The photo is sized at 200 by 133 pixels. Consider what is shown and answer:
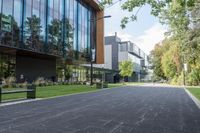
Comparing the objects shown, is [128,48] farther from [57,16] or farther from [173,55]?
[57,16]

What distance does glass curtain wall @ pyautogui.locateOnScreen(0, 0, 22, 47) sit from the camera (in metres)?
29.9

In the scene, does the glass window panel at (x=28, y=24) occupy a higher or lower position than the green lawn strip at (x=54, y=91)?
higher

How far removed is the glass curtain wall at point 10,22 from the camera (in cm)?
2988

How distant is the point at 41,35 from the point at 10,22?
6247 millimetres

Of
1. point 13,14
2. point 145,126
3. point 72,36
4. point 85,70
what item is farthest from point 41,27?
point 145,126

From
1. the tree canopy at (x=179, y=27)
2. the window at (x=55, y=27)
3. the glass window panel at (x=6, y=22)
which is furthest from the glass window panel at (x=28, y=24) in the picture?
the tree canopy at (x=179, y=27)

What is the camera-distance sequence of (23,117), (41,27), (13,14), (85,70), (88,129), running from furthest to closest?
(85,70), (41,27), (13,14), (23,117), (88,129)

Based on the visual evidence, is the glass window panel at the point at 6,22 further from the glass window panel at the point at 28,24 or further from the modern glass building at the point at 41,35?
the glass window panel at the point at 28,24

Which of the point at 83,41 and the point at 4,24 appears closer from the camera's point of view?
the point at 4,24

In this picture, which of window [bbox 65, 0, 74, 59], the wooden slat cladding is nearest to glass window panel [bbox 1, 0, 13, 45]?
window [bbox 65, 0, 74, 59]

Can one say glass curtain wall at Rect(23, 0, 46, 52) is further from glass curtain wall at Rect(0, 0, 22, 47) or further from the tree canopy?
the tree canopy

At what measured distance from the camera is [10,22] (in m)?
31.2

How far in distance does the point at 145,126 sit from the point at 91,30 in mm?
47666

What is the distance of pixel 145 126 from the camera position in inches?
360
